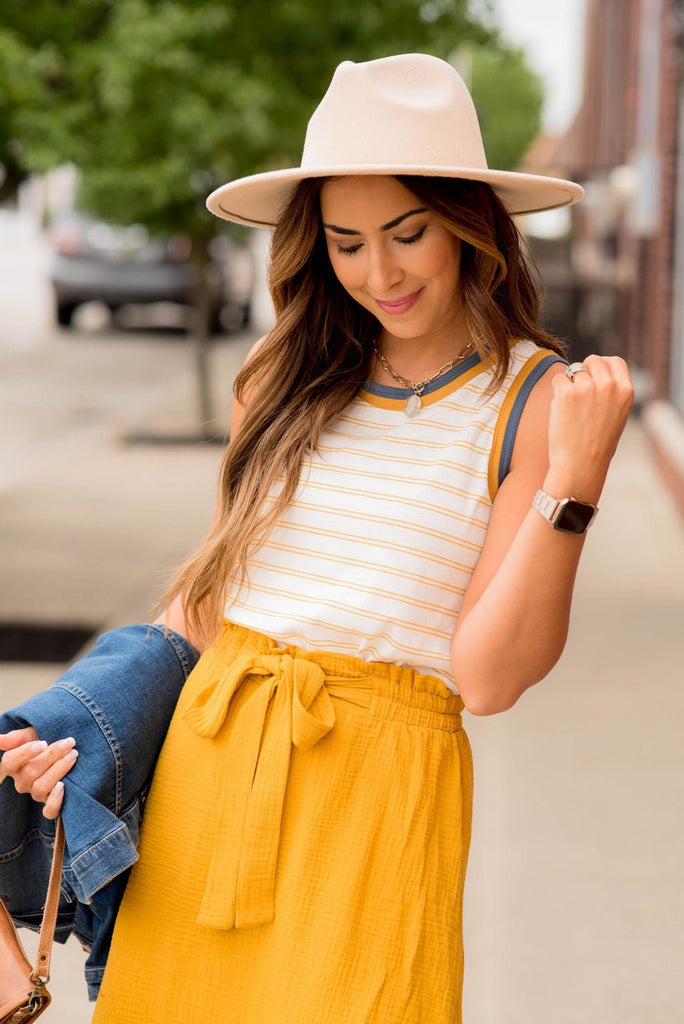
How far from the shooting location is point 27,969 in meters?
1.79

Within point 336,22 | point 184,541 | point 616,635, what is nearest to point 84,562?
point 184,541

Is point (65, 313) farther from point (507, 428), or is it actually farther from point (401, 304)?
point (507, 428)

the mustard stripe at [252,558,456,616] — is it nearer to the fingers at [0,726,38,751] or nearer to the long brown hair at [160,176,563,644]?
the long brown hair at [160,176,563,644]

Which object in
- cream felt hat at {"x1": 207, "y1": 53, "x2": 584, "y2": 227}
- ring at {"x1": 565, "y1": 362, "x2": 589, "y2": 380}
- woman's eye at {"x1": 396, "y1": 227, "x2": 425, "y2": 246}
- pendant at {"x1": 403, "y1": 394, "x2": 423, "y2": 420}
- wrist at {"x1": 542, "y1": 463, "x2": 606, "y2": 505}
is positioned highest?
cream felt hat at {"x1": 207, "y1": 53, "x2": 584, "y2": 227}

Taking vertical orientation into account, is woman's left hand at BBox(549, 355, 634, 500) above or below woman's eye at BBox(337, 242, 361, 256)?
below

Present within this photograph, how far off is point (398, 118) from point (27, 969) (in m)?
1.17

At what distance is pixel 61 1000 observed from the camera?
11.2 ft

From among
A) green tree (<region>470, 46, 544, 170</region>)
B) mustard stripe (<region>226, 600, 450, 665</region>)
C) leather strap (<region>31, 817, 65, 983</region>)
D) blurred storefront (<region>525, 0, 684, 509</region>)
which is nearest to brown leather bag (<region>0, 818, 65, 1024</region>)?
leather strap (<region>31, 817, 65, 983</region>)

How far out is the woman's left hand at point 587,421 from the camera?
1.61m

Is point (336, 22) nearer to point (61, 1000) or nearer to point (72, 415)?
point (72, 415)

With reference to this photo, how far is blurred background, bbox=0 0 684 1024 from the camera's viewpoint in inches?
147

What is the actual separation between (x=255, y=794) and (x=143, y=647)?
0.31m

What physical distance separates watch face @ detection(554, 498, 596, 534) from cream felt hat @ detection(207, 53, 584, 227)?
1.51 feet

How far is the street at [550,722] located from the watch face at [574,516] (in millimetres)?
1840
